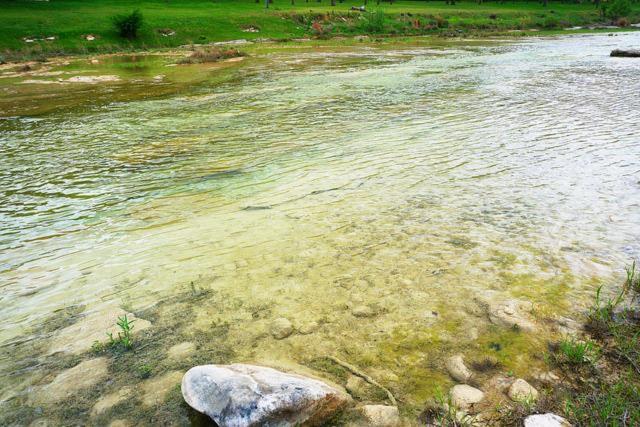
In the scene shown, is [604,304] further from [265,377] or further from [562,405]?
[265,377]

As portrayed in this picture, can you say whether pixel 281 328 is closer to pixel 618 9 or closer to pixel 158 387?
pixel 158 387

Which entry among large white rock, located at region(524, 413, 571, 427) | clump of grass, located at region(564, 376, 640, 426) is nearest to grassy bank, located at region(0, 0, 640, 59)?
large white rock, located at region(524, 413, 571, 427)

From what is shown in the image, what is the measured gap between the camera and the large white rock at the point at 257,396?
3.09 m

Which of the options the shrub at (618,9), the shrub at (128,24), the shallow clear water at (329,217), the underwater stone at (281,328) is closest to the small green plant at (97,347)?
the shallow clear water at (329,217)

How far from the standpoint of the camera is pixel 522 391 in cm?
350

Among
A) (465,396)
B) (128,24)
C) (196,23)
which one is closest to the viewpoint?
(465,396)

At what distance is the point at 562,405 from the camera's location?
3.28 meters

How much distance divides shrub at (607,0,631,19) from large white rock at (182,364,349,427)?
10615 centimetres

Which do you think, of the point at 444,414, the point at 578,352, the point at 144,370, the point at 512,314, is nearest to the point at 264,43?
the point at 512,314

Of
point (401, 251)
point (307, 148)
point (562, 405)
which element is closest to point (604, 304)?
point (562, 405)

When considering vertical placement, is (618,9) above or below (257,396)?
above

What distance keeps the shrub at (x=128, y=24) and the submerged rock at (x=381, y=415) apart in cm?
5598

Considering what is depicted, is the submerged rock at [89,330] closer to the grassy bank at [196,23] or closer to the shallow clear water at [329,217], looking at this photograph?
the shallow clear water at [329,217]

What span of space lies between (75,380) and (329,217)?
174 inches
